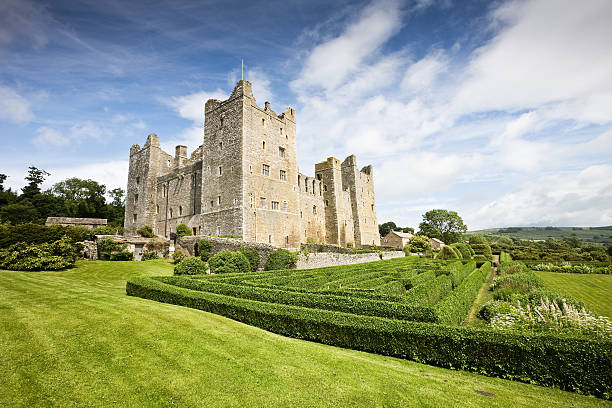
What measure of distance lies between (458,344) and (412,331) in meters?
1.07

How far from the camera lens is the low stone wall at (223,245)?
2259 centimetres

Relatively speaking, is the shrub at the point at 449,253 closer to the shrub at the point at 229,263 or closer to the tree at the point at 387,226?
the shrub at the point at 229,263

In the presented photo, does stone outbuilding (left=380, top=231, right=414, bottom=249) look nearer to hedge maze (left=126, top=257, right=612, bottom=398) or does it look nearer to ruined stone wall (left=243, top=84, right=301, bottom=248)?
ruined stone wall (left=243, top=84, right=301, bottom=248)

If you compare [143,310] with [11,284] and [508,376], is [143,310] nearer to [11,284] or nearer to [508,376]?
[11,284]

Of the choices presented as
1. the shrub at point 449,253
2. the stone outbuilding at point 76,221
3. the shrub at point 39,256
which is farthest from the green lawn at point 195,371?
the stone outbuilding at point 76,221

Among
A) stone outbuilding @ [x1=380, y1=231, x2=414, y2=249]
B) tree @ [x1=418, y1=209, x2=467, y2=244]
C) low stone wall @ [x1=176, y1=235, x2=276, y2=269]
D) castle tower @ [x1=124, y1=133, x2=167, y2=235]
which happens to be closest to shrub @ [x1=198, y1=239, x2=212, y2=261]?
low stone wall @ [x1=176, y1=235, x2=276, y2=269]

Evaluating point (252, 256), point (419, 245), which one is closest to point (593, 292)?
point (252, 256)

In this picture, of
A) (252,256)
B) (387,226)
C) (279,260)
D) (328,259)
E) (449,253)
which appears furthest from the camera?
(387,226)

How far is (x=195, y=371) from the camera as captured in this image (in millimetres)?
5598

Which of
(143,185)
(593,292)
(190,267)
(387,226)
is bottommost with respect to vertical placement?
(593,292)

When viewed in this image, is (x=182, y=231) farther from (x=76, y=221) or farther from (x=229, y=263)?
(x=76, y=221)

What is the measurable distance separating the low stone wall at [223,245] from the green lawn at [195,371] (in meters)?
14.4

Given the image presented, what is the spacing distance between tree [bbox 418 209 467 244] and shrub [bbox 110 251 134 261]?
73.9m

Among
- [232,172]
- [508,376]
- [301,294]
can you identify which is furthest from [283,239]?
[508,376]
